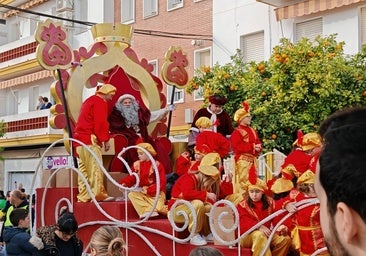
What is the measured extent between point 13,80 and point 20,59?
1.08m

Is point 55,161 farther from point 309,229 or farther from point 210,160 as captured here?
point 309,229

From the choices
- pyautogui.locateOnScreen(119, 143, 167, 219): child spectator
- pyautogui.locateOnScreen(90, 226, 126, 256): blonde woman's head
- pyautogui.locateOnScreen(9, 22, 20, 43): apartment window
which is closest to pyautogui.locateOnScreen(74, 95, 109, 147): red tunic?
pyautogui.locateOnScreen(119, 143, 167, 219): child spectator

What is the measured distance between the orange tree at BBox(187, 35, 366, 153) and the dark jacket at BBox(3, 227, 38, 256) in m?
5.67

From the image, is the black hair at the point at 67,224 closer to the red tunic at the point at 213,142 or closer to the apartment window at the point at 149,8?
the red tunic at the point at 213,142

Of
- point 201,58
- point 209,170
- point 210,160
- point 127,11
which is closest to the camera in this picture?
point 209,170

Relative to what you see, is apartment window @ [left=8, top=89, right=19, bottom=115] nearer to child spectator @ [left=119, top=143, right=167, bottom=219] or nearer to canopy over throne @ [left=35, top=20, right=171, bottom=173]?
canopy over throne @ [left=35, top=20, right=171, bottom=173]

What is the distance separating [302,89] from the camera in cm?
1000

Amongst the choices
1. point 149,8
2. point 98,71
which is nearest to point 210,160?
point 98,71

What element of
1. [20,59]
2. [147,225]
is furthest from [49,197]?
[20,59]

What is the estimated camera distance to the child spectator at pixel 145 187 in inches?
269

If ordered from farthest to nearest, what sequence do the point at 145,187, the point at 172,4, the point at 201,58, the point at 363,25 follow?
the point at 172,4, the point at 201,58, the point at 363,25, the point at 145,187

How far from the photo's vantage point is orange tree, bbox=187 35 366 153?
995cm

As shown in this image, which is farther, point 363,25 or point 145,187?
point 363,25

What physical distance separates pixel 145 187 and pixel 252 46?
8819mm
